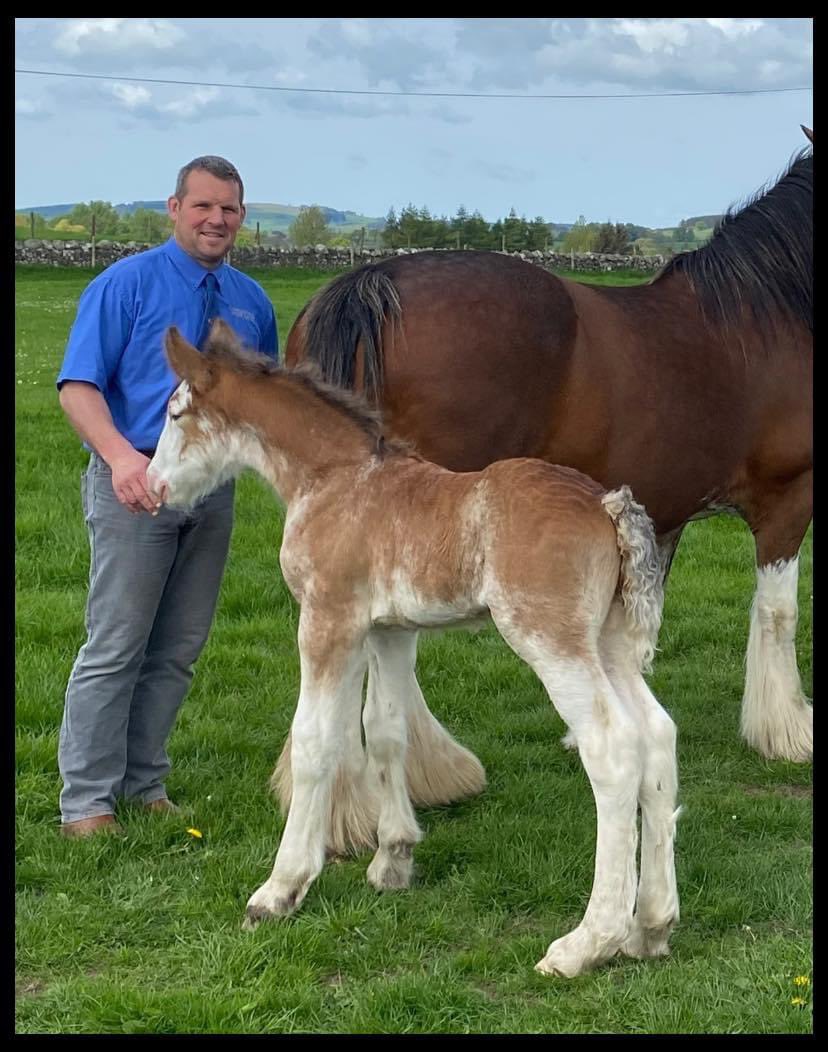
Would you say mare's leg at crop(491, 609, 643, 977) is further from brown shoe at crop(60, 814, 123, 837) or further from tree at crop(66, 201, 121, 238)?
tree at crop(66, 201, 121, 238)

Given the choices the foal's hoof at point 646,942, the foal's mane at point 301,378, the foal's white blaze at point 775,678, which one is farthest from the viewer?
the foal's white blaze at point 775,678

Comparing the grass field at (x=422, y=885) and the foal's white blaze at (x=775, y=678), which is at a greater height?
the foal's white blaze at (x=775, y=678)

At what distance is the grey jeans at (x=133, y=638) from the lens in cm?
441

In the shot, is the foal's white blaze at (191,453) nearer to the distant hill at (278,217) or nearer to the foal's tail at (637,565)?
the foal's tail at (637,565)

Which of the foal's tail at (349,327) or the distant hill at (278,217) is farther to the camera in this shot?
the distant hill at (278,217)

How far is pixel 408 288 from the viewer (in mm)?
4613

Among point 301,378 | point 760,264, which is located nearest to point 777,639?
point 760,264

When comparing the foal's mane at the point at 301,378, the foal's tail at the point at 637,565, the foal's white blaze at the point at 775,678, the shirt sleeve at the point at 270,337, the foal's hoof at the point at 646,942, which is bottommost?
the foal's hoof at the point at 646,942

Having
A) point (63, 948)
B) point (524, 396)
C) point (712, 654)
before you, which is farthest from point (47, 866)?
point (712, 654)

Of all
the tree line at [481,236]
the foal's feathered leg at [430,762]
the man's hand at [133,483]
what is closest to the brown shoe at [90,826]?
the foal's feathered leg at [430,762]

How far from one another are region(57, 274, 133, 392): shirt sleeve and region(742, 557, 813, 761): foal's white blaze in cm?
308

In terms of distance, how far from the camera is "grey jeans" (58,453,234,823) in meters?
4.41
